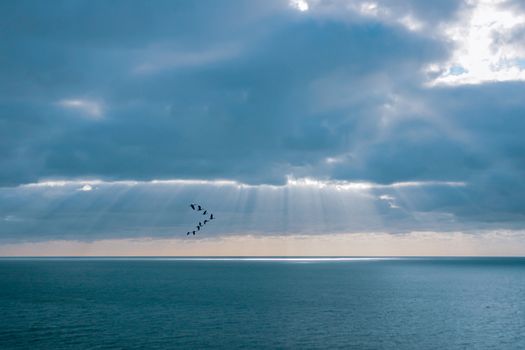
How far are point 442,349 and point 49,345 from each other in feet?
214

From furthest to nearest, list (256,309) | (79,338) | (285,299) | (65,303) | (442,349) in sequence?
(285,299), (65,303), (256,309), (79,338), (442,349)

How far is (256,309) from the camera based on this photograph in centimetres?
13250

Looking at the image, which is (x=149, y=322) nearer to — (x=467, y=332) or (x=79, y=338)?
(x=79, y=338)

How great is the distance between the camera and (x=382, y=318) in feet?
385

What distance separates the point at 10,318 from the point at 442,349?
303 feet

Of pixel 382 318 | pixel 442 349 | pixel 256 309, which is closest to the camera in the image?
pixel 442 349

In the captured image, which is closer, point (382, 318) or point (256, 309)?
point (382, 318)

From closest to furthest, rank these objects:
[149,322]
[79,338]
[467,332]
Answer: [79,338] → [467,332] → [149,322]

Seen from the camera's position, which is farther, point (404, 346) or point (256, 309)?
point (256, 309)

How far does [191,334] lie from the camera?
95.6 m

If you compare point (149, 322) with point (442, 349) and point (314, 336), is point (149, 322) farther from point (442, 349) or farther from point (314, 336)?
point (442, 349)

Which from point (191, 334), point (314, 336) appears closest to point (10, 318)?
point (191, 334)

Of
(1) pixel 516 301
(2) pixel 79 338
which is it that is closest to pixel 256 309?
(2) pixel 79 338

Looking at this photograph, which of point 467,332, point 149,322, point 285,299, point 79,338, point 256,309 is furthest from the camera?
point 285,299
